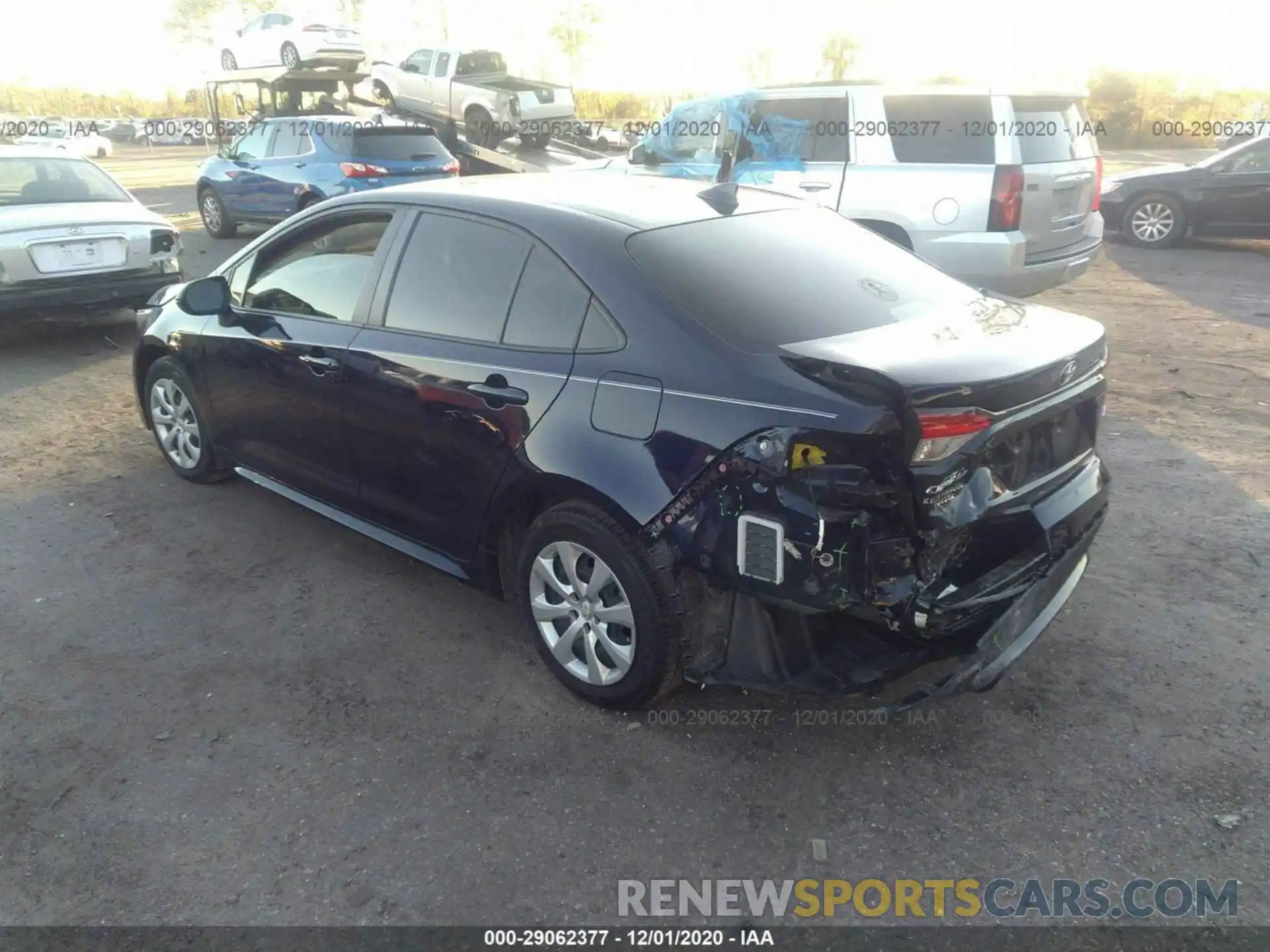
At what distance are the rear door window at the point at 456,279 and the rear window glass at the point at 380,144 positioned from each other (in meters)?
8.69

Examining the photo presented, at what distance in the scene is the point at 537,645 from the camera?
11.0ft

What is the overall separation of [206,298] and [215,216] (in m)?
10.6

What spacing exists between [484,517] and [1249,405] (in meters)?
5.27

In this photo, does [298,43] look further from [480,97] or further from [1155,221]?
[1155,221]

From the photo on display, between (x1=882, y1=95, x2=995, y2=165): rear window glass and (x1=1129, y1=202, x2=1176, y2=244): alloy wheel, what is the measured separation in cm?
683

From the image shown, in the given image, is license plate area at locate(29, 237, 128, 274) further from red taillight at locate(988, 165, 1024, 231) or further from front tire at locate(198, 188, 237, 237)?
red taillight at locate(988, 165, 1024, 231)

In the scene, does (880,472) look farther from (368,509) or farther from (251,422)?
(251,422)

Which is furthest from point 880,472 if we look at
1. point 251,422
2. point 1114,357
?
point 1114,357

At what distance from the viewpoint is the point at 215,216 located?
44.8ft

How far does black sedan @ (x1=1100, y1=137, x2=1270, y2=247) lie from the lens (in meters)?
11.6

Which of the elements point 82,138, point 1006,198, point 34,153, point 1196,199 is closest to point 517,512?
point 1006,198

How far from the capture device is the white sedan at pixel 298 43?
1694 cm

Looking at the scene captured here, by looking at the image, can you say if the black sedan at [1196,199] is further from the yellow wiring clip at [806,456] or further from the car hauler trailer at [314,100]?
the yellow wiring clip at [806,456]

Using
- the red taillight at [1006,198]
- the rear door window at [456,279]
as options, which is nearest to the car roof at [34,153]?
the rear door window at [456,279]
